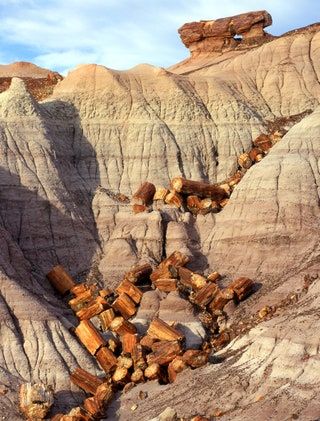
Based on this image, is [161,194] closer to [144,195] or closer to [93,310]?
[144,195]

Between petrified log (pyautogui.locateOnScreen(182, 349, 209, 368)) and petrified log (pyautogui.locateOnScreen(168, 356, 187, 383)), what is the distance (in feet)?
0.44

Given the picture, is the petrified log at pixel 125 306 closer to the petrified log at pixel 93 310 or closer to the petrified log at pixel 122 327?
the petrified log at pixel 93 310

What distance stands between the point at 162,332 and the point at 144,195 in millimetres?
9148

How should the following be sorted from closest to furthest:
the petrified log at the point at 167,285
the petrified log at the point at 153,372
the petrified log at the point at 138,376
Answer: the petrified log at the point at 153,372
the petrified log at the point at 138,376
the petrified log at the point at 167,285

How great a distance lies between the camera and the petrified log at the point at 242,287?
29.8 m

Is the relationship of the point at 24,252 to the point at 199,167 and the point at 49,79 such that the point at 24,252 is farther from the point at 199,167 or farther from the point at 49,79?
the point at 49,79

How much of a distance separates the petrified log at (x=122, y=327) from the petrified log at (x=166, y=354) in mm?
2078

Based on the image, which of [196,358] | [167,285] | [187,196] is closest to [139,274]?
[167,285]

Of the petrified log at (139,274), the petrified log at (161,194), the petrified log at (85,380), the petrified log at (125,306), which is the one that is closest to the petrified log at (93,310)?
the petrified log at (125,306)

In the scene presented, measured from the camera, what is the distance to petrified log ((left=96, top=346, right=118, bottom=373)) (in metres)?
27.0

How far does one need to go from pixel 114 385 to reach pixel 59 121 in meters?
15.3

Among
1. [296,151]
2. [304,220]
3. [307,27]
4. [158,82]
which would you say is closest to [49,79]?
[158,82]

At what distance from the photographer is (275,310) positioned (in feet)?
91.5

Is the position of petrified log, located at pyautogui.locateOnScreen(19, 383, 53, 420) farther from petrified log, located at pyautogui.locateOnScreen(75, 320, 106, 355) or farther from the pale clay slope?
petrified log, located at pyautogui.locateOnScreen(75, 320, 106, 355)
